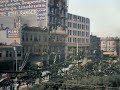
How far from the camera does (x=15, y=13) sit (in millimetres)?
46781

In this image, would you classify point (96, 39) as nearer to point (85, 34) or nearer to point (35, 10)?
point (85, 34)

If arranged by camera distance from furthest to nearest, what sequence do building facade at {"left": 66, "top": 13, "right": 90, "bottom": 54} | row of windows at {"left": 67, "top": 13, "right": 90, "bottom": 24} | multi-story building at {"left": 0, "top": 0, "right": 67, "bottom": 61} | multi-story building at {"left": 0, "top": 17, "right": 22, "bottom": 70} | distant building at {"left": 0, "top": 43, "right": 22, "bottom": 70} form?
row of windows at {"left": 67, "top": 13, "right": 90, "bottom": 24} < building facade at {"left": 66, "top": 13, "right": 90, "bottom": 54} < multi-story building at {"left": 0, "top": 0, "right": 67, "bottom": 61} < multi-story building at {"left": 0, "top": 17, "right": 22, "bottom": 70} < distant building at {"left": 0, "top": 43, "right": 22, "bottom": 70}

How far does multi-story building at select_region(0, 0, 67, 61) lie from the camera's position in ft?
145

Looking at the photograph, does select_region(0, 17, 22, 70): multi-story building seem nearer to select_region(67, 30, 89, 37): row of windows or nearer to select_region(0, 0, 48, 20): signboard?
select_region(0, 0, 48, 20): signboard

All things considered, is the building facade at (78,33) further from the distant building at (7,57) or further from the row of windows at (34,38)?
the distant building at (7,57)

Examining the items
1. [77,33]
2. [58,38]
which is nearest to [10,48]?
[58,38]

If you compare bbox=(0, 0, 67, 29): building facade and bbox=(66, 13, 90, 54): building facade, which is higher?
bbox=(0, 0, 67, 29): building facade

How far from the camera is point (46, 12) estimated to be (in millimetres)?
44094

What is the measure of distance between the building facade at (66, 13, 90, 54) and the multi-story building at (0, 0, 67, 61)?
137 inches

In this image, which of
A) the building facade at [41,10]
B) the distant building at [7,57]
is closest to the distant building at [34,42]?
the distant building at [7,57]

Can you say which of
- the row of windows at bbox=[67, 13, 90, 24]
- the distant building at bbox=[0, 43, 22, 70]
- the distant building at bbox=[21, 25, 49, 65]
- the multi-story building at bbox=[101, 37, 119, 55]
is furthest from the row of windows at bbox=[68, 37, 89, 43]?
the distant building at bbox=[0, 43, 22, 70]

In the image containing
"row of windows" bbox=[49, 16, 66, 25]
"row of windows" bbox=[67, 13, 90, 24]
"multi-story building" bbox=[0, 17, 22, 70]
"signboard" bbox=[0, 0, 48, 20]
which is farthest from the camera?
"row of windows" bbox=[67, 13, 90, 24]

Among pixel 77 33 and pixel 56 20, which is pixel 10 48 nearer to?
pixel 56 20

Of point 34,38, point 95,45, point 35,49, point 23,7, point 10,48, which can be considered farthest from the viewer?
point 95,45
